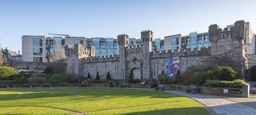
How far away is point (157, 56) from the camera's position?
3681cm

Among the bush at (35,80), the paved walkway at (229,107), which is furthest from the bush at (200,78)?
the bush at (35,80)

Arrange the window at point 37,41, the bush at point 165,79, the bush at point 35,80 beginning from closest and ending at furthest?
the bush at point 165,79
the bush at point 35,80
the window at point 37,41

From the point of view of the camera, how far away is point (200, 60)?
3095cm

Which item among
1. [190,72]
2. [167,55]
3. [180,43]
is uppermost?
[180,43]

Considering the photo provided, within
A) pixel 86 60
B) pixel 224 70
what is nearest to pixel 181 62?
pixel 224 70

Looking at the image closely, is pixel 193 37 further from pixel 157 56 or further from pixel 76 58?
pixel 76 58

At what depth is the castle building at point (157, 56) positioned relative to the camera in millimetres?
26594

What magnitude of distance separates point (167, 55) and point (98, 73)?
Result: 18203 mm

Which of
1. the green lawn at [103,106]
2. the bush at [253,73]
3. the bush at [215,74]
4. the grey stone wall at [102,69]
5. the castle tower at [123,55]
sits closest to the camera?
the green lawn at [103,106]

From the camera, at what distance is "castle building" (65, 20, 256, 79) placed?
1047 inches

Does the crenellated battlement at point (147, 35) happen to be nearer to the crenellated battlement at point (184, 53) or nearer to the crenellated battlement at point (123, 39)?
the crenellated battlement at point (184, 53)

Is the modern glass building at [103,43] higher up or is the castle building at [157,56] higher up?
the modern glass building at [103,43]

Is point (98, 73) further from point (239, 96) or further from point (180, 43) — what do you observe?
point (180, 43)

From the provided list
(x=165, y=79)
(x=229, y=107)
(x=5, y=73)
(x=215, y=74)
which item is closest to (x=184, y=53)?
(x=165, y=79)
